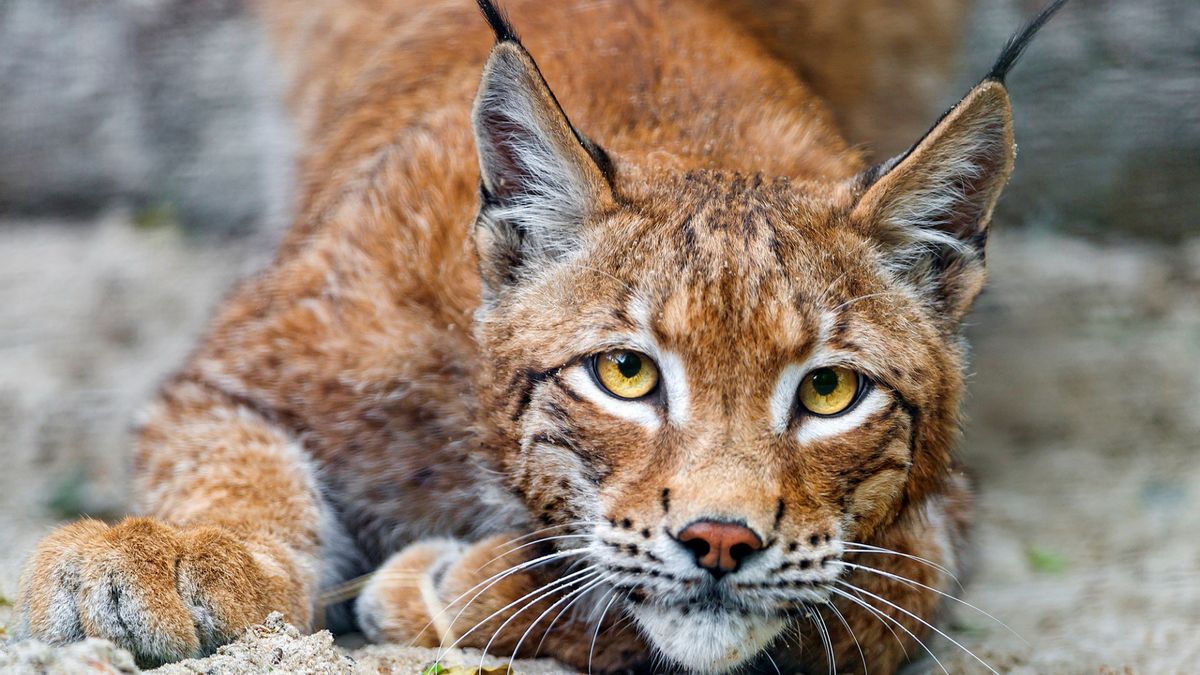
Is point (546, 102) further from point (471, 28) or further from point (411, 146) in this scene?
point (471, 28)

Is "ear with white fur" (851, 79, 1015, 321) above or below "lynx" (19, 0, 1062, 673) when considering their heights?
above

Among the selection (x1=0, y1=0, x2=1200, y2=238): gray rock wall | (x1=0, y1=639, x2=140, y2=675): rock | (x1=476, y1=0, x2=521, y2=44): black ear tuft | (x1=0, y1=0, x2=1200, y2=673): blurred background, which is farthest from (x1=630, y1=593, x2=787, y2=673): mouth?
(x1=0, y1=0, x2=1200, y2=238): gray rock wall

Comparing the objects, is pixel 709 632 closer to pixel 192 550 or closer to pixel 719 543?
pixel 719 543

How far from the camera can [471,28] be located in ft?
18.1

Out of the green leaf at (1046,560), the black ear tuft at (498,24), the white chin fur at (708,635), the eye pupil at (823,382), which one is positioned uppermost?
the black ear tuft at (498,24)

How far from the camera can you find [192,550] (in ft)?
11.2

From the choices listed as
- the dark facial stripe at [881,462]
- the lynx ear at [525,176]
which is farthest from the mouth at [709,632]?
the lynx ear at [525,176]

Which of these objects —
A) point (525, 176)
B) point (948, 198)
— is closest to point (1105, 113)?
point (948, 198)

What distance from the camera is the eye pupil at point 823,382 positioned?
3367 mm

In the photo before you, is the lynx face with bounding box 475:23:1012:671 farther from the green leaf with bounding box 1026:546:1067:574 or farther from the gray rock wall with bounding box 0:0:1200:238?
the gray rock wall with bounding box 0:0:1200:238

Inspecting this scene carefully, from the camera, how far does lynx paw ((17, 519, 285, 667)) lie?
3.17 m

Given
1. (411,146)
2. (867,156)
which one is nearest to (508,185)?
(411,146)

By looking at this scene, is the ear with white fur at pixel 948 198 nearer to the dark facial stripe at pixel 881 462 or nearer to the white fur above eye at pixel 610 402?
the dark facial stripe at pixel 881 462

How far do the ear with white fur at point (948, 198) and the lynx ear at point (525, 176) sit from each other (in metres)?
0.81
